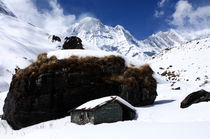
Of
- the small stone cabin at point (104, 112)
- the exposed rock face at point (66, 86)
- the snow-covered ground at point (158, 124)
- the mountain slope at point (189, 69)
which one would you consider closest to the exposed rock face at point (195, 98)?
the snow-covered ground at point (158, 124)

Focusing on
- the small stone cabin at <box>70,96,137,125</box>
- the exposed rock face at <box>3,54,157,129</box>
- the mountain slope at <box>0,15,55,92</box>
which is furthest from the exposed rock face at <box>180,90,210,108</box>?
the mountain slope at <box>0,15,55,92</box>

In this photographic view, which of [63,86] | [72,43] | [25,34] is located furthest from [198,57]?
[25,34]

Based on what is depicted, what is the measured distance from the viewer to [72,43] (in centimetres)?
5584

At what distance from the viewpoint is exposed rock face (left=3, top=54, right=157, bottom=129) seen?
26141mm

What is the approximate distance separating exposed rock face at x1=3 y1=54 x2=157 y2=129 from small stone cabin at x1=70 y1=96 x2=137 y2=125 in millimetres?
4506

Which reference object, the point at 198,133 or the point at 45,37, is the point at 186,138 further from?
the point at 45,37

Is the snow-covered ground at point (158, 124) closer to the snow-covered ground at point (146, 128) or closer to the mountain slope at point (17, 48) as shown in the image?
the snow-covered ground at point (146, 128)

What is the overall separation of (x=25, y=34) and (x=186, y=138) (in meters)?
119

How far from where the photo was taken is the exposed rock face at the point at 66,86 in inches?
1029

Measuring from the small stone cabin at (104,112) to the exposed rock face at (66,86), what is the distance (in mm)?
4506

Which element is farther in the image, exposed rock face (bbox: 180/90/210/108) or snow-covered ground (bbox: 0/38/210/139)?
exposed rock face (bbox: 180/90/210/108)

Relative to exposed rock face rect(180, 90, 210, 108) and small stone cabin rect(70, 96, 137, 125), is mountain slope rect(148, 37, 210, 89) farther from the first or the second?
small stone cabin rect(70, 96, 137, 125)

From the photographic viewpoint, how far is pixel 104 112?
838 inches

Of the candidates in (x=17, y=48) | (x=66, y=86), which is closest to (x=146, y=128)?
(x=66, y=86)
